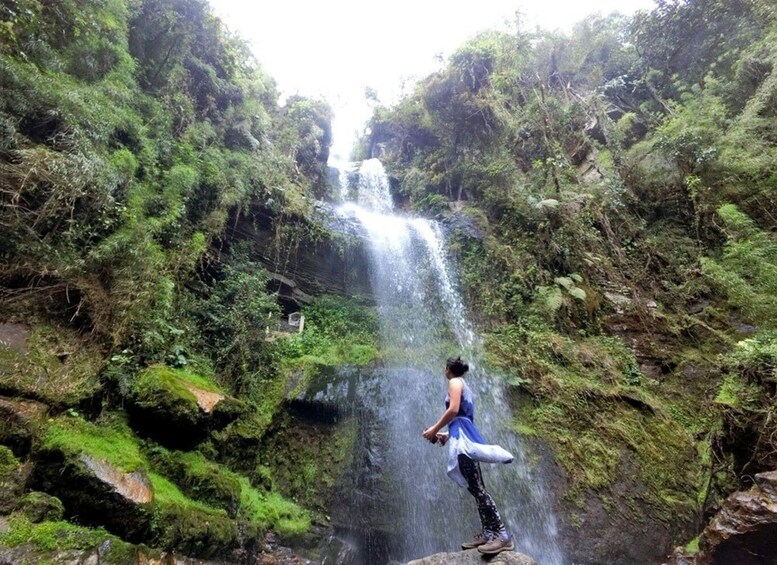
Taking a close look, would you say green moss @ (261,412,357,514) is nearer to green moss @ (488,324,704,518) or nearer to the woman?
green moss @ (488,324,704,518)

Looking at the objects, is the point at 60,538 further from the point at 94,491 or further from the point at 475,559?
the point at 475,559

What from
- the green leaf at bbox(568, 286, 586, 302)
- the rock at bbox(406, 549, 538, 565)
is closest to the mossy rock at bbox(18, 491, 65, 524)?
the rock at bbox(406, 549, 538, 565)

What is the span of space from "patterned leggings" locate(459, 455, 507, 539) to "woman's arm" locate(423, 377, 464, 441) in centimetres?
31

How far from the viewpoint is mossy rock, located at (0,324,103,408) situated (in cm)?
404

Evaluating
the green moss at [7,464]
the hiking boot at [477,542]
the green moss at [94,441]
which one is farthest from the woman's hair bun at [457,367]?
the green moss at [7,464]

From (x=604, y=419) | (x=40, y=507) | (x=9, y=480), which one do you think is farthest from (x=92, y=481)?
(x=604, y=419)

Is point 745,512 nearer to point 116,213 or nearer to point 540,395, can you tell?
point 540,395

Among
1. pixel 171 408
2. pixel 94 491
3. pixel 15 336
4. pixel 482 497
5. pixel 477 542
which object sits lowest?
pixel 477 542

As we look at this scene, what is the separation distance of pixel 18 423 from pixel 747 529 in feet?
23.6

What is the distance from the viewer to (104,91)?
6.79 metres

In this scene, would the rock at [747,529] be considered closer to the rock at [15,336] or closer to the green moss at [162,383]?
the green moss at [162,383]

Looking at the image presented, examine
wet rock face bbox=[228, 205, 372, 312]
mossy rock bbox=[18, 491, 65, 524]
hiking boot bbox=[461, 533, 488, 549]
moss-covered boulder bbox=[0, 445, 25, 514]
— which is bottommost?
hiking boot bbox=[461, 533, 488, 549]

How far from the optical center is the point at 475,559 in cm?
348

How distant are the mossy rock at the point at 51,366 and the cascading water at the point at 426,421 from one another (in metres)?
4.40
